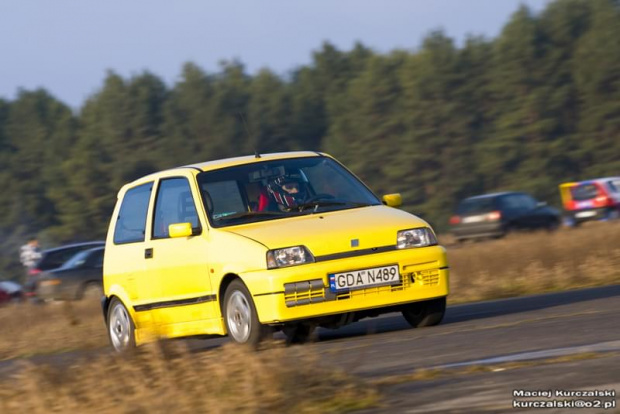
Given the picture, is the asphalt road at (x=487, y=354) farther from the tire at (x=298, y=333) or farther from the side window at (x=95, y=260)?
the side window at (x=95, y=260)

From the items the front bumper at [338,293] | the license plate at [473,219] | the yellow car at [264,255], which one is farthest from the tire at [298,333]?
the license plate at [473,219]

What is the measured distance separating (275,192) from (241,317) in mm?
1287

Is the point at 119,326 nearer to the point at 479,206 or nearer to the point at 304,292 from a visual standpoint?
the point at 304,292

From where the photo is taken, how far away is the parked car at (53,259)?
32.3 meters

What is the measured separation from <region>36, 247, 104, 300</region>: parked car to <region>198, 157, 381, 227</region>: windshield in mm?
19912

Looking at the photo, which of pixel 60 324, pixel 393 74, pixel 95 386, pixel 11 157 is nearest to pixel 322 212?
pixel 95 386

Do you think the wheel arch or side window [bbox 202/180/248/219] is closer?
the wheel arch

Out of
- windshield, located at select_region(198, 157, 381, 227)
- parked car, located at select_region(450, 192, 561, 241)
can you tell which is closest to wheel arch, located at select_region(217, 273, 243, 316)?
windshield, located at select_region(198, 157, 381, 227)

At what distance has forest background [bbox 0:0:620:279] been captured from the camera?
84938mm

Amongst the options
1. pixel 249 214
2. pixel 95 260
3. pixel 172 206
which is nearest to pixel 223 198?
pixel 249 214

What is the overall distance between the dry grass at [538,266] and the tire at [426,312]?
4.18 meters

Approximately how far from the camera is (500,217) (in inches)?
1415

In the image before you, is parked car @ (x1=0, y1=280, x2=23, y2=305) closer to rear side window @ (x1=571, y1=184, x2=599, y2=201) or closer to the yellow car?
rear side window @ (x1=571, y1=184, x2=599, y2=201)

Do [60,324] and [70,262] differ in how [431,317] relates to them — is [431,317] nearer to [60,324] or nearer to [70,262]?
[60,324]
